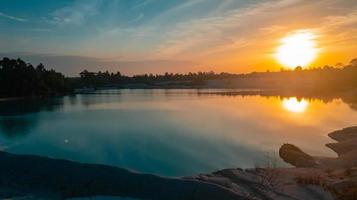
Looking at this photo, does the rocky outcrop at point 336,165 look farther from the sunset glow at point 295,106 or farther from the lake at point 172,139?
the sunset glow at point 295,106

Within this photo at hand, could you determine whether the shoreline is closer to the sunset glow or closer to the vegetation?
the sunset glow

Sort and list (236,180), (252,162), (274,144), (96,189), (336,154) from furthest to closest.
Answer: (274,144), (336,154), (252,162), (236,180), (96,189)

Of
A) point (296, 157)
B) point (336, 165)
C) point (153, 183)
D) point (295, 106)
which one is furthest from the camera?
point (295, 106)

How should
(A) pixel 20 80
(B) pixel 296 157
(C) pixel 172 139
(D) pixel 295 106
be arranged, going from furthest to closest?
(A) pixel 20 80, (D) pixel 295 106, (C) pixel 172 139, (B) pixel 296 157

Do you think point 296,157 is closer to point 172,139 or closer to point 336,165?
point 336,165

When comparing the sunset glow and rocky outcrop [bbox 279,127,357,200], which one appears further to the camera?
Answer: the sunset glow

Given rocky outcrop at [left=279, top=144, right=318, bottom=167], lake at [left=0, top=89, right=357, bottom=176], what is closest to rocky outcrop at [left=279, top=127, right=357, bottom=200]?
rocky outcrop at [left=279, top=144, right=318, bottom=167]

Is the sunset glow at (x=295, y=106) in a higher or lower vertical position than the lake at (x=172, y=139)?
lower

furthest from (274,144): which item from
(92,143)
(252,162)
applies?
(92,143)

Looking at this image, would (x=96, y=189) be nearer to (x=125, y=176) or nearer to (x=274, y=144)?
(x=125, y=176)

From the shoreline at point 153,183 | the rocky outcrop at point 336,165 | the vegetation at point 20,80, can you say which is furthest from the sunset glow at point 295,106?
the vegetation at point 20,80

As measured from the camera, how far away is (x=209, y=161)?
22734 mm

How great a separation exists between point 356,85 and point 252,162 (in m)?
85.6

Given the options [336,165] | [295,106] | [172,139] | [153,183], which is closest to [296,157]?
[336,165]
